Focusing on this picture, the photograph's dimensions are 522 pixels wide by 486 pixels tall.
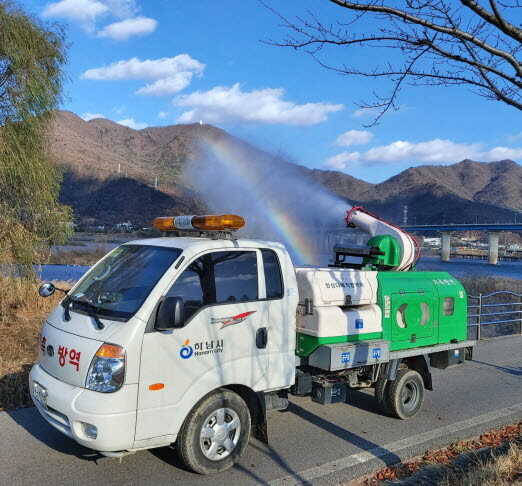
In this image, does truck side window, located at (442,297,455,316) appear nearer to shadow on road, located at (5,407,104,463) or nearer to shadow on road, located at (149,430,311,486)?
shadow on road, located at (149,430,311,486)

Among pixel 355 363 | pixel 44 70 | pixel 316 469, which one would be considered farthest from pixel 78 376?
pixel 44 70

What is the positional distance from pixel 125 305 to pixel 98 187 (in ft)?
294

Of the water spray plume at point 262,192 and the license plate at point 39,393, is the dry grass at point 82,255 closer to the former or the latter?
the water spray plume at point 262,192

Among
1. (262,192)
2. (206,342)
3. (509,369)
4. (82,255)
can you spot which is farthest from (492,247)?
(206,342)

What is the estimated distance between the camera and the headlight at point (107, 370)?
3988 mm

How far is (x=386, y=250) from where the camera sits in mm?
6891

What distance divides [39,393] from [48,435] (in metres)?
1.01

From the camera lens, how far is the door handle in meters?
4.87

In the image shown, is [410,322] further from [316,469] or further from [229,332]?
[229,332]

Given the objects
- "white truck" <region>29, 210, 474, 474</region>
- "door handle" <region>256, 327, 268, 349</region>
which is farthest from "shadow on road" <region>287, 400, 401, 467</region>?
"door handle" <region>256, 327, 268, 349</region>

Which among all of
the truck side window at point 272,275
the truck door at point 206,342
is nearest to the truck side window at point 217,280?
the truck door at point 206,342

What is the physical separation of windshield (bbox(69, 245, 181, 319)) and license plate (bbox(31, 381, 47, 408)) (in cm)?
74

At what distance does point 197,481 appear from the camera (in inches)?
173

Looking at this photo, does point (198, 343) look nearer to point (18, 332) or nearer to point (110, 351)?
point (110, 351)
